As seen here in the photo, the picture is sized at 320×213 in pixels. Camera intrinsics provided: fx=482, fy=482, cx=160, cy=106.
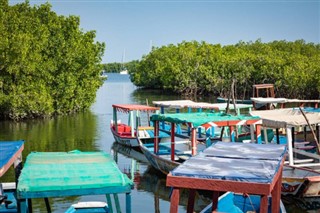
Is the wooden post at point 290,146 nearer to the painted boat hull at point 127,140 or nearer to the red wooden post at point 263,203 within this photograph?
the red wooden post at point 263,203

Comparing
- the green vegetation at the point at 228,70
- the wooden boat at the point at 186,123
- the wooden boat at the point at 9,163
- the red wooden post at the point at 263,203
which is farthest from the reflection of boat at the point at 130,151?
the green vegetation at the point at 228,70

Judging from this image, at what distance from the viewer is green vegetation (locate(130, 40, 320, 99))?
51.6m

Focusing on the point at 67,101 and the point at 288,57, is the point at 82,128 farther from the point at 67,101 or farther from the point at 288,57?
the point at 288,57

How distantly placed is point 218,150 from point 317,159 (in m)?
7.38

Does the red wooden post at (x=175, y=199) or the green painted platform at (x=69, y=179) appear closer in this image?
the green painted platform at (x=69, y=179)

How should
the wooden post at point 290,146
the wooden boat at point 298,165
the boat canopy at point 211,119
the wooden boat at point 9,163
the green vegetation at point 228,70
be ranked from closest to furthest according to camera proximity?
the wooden boat at point 9,163 → the wooden boat at point 298,165 → the wooden post at point 290,146 → the boat canopy at point 211,119 → the green vegetation at point 228,70

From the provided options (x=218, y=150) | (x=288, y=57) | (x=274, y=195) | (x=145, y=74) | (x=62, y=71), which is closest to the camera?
(x=274, y=195)

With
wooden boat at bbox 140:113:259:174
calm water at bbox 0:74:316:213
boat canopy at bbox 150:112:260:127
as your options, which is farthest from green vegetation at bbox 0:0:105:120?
boat canopy at bbox 150:112:260:127

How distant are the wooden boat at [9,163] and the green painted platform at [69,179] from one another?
10.7 inches

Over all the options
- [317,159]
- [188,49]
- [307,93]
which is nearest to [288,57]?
[307,93]

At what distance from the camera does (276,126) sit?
559 inches

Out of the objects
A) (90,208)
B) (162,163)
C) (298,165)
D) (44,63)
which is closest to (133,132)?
(162,163)

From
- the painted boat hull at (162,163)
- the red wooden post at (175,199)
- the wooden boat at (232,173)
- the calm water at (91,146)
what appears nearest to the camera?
the wooden boat at (232,173)

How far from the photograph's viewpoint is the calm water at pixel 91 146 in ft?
46.6
